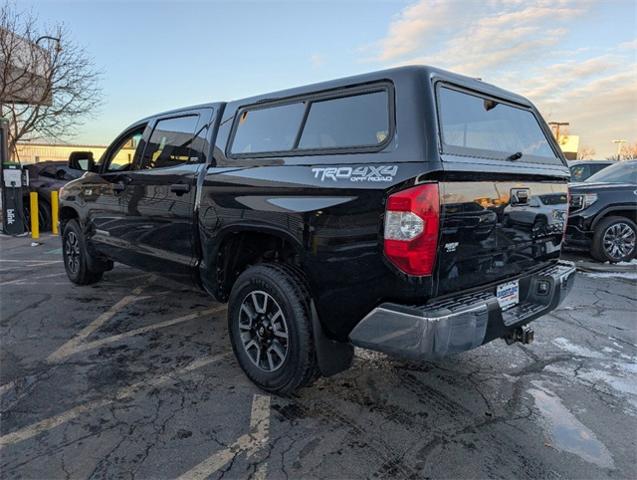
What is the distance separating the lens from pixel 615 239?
7.48 m

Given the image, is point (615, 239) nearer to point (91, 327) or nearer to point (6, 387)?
point (91, 327)

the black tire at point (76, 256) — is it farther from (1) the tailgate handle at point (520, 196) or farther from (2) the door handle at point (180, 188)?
(1) the tailgate handle at point (520, 196)

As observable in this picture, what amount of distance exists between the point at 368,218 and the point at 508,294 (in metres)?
1.10

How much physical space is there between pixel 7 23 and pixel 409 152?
18835mm

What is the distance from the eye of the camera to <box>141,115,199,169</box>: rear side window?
397 centimetres

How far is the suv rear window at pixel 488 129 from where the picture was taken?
2619mm

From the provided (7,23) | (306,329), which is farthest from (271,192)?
(7,23)

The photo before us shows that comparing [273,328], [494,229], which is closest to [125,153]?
[273,328]

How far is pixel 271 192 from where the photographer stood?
2984 mm

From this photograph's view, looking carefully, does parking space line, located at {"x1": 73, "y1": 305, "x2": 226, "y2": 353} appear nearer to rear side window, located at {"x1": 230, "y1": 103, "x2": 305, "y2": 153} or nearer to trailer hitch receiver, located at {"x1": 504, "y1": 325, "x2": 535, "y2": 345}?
rear side window, located at {"x1": 230, "y1": 103, "x2": 305, "y2": 153}

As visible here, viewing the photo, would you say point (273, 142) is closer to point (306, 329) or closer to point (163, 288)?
point (306, 329)

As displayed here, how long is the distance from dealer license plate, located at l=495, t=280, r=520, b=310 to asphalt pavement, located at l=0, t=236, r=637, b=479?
2.29 ft

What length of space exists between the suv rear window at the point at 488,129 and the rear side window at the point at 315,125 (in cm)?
36

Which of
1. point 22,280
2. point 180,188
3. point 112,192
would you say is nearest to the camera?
point 180,188
